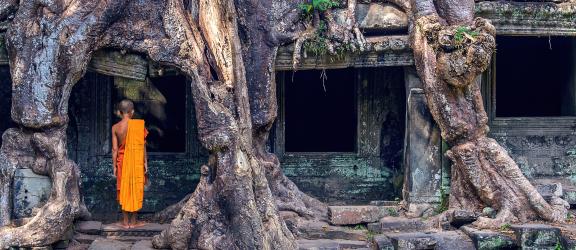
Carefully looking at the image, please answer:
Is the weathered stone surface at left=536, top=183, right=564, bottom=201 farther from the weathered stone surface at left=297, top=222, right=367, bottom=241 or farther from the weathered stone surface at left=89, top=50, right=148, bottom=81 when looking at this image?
the weathered stone surface at left=89, top=50, right=148, bottom=81

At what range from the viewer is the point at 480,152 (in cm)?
812

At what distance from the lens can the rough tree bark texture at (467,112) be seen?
25.6 ft

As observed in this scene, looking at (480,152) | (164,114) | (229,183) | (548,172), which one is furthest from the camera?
(164,114)

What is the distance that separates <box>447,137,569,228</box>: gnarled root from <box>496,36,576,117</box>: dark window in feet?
9.93

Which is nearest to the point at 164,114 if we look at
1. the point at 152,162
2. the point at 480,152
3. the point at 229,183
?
the point at 152,162

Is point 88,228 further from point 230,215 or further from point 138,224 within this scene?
point 230,215

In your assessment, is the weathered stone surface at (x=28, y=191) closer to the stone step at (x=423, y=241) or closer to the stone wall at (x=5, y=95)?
the stone wall at (x=5, y=95)

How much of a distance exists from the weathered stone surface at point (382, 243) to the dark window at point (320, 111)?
2.88m

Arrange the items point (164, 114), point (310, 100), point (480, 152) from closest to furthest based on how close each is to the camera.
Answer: point (480, 152)
point (164, 114)
point (310, 100)

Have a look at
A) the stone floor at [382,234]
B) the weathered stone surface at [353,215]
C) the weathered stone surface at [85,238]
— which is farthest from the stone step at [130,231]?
the weathered stone surface at [353,215]

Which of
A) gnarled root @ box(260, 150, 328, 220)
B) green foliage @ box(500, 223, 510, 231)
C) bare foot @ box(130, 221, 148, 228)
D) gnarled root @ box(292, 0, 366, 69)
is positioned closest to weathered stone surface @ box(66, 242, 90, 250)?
bare foot @ box(130, 221, 148, 228)

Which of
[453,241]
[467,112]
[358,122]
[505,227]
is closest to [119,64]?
[358,122]

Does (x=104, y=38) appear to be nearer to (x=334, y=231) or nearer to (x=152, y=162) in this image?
(x=152, y=162)

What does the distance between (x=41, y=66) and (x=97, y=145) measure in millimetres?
2396
